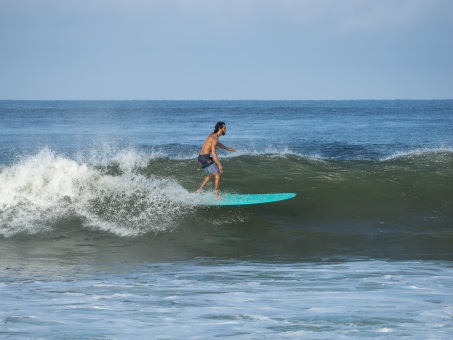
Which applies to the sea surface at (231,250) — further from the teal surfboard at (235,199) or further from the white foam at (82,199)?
the teal surfboard at (235,199)

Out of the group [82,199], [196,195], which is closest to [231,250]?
[196,195]

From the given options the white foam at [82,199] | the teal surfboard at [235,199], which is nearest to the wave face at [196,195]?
the white foam at [82,199]

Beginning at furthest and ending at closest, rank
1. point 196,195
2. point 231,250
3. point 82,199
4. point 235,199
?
point 82,199, point 196,195, point 235,199, point 231,250

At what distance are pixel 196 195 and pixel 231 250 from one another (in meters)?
3.16

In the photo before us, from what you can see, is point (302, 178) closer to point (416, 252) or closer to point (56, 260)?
point (416, 252)

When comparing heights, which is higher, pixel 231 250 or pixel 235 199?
pixel 235 199

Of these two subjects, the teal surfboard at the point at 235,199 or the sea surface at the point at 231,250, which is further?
the teal surfboard at the point at 235,199

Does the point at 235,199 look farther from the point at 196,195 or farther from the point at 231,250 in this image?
the point at 231,250

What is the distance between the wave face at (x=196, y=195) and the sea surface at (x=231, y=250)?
4 cm

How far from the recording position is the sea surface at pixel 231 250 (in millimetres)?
6672

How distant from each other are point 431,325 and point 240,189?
10.7 metres

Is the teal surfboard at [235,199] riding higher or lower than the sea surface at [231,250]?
higher

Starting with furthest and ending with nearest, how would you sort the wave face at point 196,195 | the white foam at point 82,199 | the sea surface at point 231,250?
the wave face at point 196,195 < the white foam at point 82,199 < the sea surface at point 231,250

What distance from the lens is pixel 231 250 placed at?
11.0 meters
